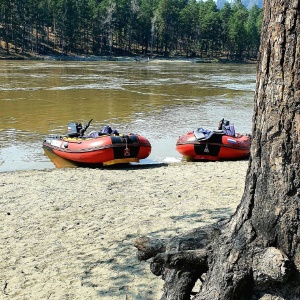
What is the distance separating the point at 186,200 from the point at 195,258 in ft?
13.7

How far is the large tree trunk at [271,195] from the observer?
2.13m

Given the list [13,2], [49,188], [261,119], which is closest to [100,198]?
[49,188]

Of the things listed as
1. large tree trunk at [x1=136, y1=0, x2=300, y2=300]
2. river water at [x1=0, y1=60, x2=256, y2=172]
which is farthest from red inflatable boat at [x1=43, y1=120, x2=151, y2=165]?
large tree trunk at [x1=136, y1=0, x2=300, y2=300]

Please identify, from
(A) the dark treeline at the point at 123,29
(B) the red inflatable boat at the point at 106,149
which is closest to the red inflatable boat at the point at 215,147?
(B) the red inflatable boat at the point at 106,149

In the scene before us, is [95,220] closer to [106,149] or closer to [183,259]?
[183,259]

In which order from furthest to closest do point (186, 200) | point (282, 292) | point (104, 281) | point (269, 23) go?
point (186, 200), point (104, 281), point (282, 292), point (269, 23)

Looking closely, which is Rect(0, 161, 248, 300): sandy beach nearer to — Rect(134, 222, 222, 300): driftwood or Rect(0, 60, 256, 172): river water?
Rect(134, 222, 222, 300): driftwood

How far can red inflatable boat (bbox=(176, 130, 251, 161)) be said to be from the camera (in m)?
11.2

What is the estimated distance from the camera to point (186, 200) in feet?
22.2

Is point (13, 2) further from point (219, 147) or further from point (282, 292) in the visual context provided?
point (282, 292)

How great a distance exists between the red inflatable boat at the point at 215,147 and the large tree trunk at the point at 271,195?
874 cm

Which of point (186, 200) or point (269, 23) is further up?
point (269, 23)

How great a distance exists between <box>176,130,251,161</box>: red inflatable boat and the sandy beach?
4.87 ft

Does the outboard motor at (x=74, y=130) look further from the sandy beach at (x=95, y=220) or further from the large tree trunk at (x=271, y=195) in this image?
the large tree trunk at (x=271, y=195)
